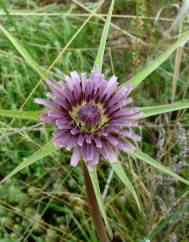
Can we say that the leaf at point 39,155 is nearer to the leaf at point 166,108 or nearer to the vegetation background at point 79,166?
the leaf at point 166,108

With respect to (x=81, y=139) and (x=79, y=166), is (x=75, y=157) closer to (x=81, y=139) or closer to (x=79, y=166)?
(x=81, y=139)

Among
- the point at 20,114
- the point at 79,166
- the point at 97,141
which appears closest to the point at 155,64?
the point at 97,141

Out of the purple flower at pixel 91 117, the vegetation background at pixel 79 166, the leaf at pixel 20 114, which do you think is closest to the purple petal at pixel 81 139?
the purple flower at pixel 91 117

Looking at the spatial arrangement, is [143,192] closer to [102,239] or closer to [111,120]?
[102,239]

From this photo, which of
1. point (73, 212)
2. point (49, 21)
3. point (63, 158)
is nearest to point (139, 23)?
point (49, 21)

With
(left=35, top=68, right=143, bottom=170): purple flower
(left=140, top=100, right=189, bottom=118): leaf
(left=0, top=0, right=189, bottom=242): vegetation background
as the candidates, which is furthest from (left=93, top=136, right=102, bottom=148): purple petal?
(left=0, top=0, right=189, bottom=242): vegetation background

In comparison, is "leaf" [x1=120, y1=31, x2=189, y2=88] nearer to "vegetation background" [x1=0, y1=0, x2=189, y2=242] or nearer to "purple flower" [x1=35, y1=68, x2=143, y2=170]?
"purple flower" [x1=35, y1=68, x2=143, y2=170]
